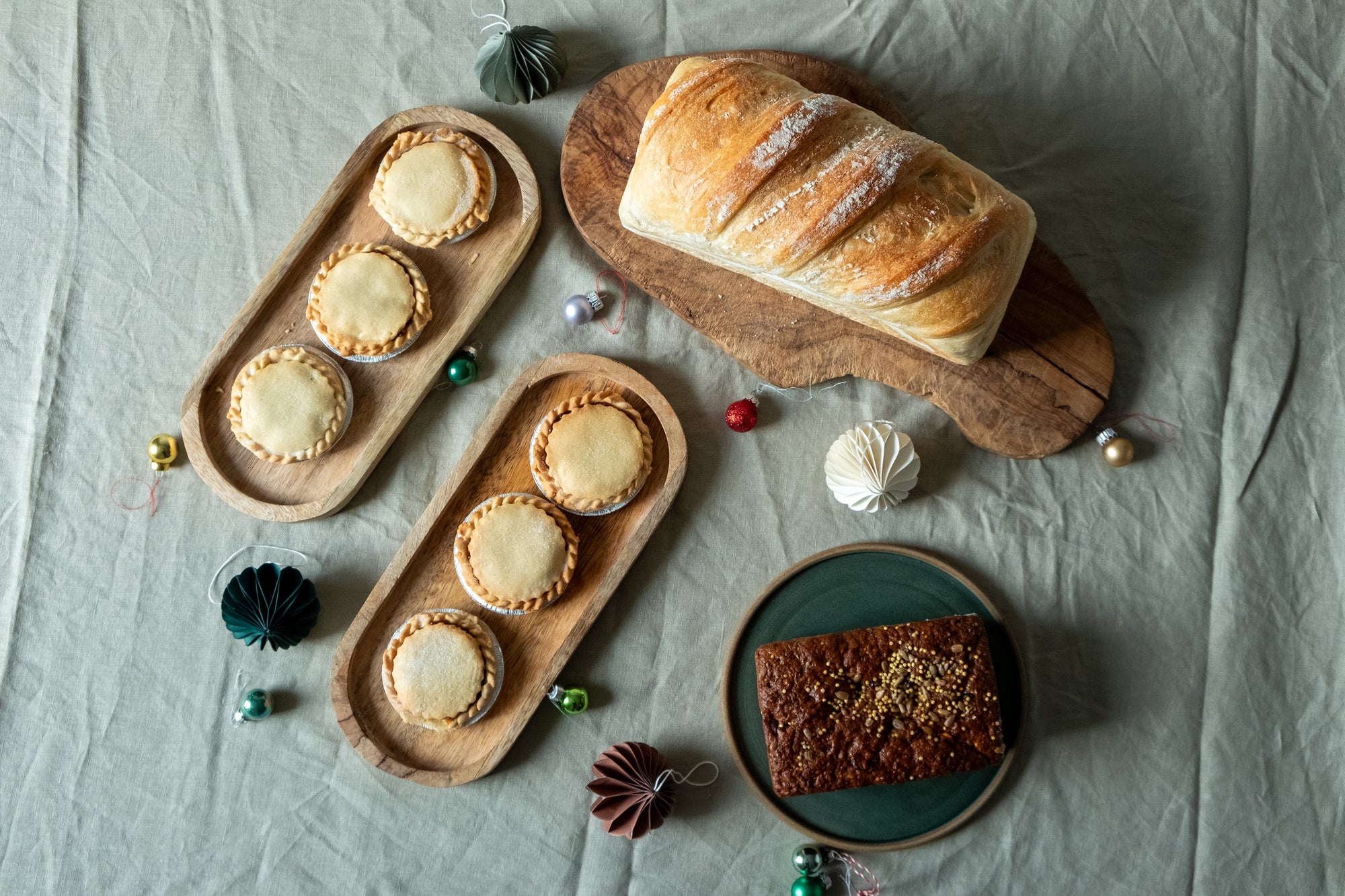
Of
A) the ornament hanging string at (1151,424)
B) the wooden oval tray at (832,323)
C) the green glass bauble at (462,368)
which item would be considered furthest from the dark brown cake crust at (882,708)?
the green glass bauble at (462,368)

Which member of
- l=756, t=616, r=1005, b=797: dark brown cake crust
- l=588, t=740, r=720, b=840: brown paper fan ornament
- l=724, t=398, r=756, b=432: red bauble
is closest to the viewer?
l=756, t=616, r=1005, b=797: dark brown cake crust

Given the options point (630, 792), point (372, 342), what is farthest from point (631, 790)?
point (372, 342)

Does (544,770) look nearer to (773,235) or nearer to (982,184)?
(773,235)

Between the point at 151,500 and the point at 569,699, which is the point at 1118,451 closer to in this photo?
the point at 569,699

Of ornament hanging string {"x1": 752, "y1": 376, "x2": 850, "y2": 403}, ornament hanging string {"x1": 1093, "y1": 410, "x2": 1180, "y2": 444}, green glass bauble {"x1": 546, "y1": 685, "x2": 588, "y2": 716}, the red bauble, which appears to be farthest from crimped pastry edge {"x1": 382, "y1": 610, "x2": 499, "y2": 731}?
ornament hanging string {"x1": 1093, "y1": 410, "x2": 1180, "y2": 444}

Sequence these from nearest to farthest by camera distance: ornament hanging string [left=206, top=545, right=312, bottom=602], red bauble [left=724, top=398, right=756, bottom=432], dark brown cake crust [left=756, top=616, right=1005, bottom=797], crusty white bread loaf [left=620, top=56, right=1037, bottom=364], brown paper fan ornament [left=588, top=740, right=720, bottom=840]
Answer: crusty white bread loaf [left=620, top=56, right=1037, bottom=364], dark brown cake crust [left=756, top=616, right=1005, bottom=797], brown paper fan ornament [left=588, top=740, right=720, bottom=840], red bauble [left=724, top=398, right=756, bottom=432], ornament hanging string [left=206, top=545, right=312, bottom=602]

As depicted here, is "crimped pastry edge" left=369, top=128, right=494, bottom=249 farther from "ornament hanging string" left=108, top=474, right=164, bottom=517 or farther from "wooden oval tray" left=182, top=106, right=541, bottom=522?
"ornament hanging string" left=108, top=474, right=164, bottom=517

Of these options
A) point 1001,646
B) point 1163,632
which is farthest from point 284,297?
point 1163,632
